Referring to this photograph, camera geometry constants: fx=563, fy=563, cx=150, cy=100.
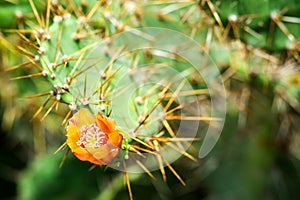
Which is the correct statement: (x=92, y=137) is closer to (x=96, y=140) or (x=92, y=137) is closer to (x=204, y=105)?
(x=96, y=140)

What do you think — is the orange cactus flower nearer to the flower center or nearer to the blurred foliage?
the flower center

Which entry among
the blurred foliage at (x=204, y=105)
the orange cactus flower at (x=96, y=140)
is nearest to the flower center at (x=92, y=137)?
the orange cactus flower at (x=96, y=140)

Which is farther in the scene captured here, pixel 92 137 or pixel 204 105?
pixel 204 105

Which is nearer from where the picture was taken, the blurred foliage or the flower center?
Answer: the flower center

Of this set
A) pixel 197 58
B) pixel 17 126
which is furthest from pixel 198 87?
pixel 17 126

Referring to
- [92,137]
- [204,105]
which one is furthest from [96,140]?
[204,105]

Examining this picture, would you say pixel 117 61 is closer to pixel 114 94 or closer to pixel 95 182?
pixel 114 94

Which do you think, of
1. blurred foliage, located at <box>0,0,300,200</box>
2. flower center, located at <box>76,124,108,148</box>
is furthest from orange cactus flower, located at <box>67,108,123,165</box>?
blurred foliage, located at <box>0,0,300,200</box>
